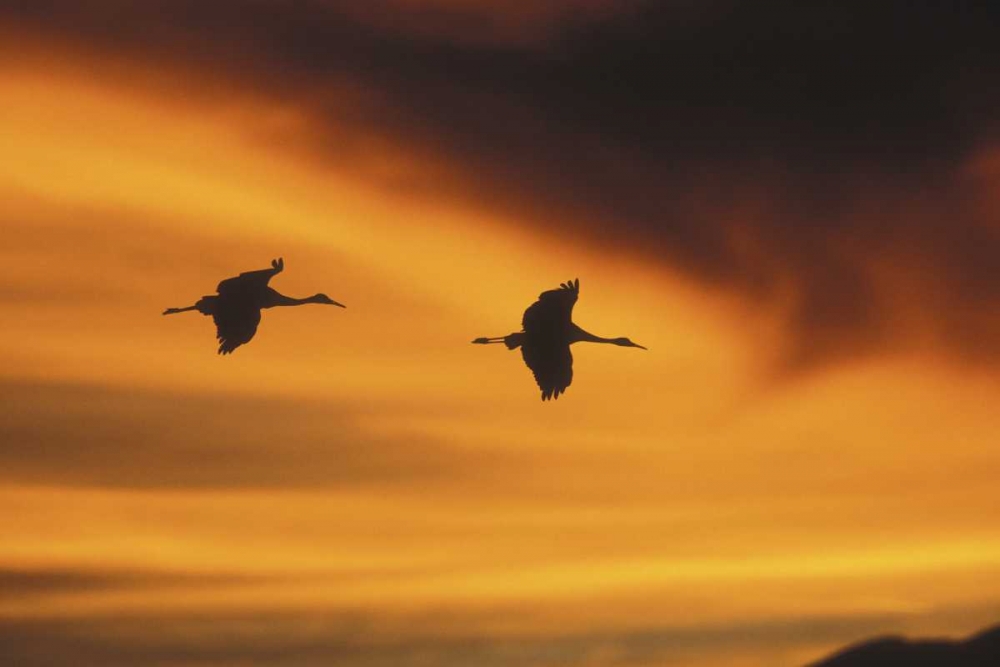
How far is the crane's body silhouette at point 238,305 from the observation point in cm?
5047

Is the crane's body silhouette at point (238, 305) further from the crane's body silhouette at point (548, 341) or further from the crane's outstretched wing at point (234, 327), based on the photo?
the crane's body silhouette at point (548, 341)

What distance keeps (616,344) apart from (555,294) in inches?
259

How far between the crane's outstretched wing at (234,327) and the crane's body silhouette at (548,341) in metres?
6.60

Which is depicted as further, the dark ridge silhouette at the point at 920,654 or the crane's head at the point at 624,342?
the crane's head at the point at 624,342

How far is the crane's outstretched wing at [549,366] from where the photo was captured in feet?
164

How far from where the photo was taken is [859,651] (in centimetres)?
3547

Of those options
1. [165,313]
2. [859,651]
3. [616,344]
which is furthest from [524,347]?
[859,651]

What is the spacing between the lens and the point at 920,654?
35.8 m

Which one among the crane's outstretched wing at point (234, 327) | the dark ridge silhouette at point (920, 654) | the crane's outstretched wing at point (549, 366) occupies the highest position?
the crane's outstretched wing at point (234, 327)

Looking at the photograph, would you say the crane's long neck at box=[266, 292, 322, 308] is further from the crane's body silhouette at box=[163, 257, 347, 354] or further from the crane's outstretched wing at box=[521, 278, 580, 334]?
the crane's outstretched wing at box=[521, 278, 580, 334]

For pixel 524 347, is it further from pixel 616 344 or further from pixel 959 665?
pixel 959 665

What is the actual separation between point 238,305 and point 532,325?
7.78 meters

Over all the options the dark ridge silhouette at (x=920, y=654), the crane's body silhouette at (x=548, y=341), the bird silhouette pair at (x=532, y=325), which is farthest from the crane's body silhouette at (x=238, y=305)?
the dark ridge silhouette at (x=920, y=654)

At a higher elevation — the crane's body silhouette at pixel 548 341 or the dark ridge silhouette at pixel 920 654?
the crane's body silhouette at pixel 548 341
